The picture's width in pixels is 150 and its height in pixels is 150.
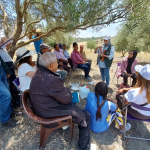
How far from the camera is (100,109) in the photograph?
183cm

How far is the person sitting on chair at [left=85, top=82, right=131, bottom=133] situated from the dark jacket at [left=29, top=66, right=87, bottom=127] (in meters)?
0.42

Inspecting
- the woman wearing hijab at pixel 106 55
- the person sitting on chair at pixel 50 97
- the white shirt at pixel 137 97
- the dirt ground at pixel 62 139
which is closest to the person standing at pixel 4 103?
Answer: the dirt ground at pixel 62 139

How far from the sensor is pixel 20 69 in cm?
239

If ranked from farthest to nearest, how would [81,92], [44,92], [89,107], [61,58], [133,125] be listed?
[61,58], [81,92], [133,125], [89,107], [44,92]

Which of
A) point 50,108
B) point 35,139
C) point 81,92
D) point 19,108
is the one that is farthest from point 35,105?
point 81,92

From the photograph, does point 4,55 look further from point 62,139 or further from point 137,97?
point 137,97

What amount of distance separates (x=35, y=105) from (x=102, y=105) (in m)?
1.19

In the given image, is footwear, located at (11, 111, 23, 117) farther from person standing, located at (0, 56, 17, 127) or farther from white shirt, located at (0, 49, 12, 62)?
white shirt, located at (0, 49, 12, 62)

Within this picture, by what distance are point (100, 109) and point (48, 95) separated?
1012mm

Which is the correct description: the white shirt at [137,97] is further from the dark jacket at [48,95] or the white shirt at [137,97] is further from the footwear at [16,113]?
the footwear at [16,113]

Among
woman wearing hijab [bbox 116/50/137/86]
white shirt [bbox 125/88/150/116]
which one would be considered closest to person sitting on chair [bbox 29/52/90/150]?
white shirt [bbox 125/88/150/116]

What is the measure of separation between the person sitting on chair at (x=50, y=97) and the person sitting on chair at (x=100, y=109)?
0.95 ft

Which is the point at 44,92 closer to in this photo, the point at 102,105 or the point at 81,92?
the point at 102,105

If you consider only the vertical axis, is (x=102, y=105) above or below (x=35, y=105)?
below
